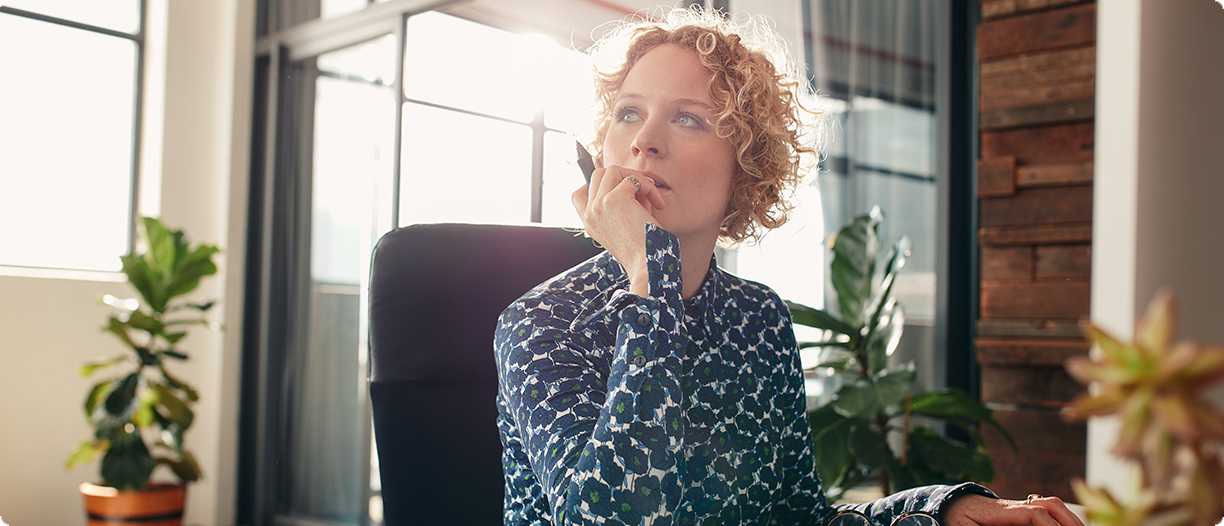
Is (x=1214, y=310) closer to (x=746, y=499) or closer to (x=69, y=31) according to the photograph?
(x=746, y=499)

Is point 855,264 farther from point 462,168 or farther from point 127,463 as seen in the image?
point 127,463

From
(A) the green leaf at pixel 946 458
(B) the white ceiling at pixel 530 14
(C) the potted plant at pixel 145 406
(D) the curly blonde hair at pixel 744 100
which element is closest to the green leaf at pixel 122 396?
(C) the potted plant at pixel 145 406

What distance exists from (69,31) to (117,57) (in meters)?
0.23

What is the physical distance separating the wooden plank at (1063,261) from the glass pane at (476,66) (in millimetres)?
1867

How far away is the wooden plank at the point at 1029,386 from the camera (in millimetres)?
2426

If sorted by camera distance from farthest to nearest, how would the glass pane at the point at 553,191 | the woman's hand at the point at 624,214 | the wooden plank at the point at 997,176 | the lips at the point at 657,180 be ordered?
the glass pane at the point at 553,191, the wooden plank at the point at 997,176, the lips at the point at 657,180, the woman's hand at the point at 624,214

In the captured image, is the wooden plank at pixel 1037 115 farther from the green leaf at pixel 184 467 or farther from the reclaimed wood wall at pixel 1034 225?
the green leaf at pixel 184 467

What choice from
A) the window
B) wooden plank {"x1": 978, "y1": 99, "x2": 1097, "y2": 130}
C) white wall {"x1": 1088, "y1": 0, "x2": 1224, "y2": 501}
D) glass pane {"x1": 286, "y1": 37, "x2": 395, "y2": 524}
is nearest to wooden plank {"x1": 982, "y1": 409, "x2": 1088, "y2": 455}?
wooden plank {"x1": 978, "y1": 99, "x2": 1097, "y2": 130}

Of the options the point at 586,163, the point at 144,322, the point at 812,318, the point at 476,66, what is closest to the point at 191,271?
the point at 144,322

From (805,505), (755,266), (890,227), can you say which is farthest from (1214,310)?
(755,266)

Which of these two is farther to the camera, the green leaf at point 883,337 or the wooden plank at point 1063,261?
the wooden plank at point 1063,261

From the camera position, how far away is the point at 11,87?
4.04 m

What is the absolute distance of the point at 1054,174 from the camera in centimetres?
243

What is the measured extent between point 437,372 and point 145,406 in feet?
9.74
